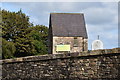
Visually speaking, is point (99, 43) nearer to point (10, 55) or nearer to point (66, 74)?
point (66, 74)

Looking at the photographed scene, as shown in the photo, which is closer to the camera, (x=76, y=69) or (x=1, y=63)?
(x=76, y=69)

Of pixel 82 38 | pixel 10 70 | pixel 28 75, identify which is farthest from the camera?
pixel 82 38

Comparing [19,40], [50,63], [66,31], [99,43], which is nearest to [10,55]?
[19,40]

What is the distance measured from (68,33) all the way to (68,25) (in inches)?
61.9

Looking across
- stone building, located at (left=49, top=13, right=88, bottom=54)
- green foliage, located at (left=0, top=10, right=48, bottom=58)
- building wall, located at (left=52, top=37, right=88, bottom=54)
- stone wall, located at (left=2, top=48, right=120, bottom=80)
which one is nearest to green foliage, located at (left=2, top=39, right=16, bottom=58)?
green foliage, located at (left=0, top=10, right=48, bottom=58)

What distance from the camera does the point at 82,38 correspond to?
1587 inches

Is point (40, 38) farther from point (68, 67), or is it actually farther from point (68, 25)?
point (68, 67)

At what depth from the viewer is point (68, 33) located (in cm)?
4050

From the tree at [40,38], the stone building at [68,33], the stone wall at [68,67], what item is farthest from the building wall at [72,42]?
the stone wall at [68,67]

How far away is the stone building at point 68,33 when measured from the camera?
39.4 metres

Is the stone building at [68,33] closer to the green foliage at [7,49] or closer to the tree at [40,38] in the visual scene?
the green foliage at [7,49]

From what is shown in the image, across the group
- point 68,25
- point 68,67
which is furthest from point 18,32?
point 68,67

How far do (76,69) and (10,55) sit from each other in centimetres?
2824

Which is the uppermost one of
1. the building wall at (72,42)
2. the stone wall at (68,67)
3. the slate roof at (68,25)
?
the slate roof at (68,25)
